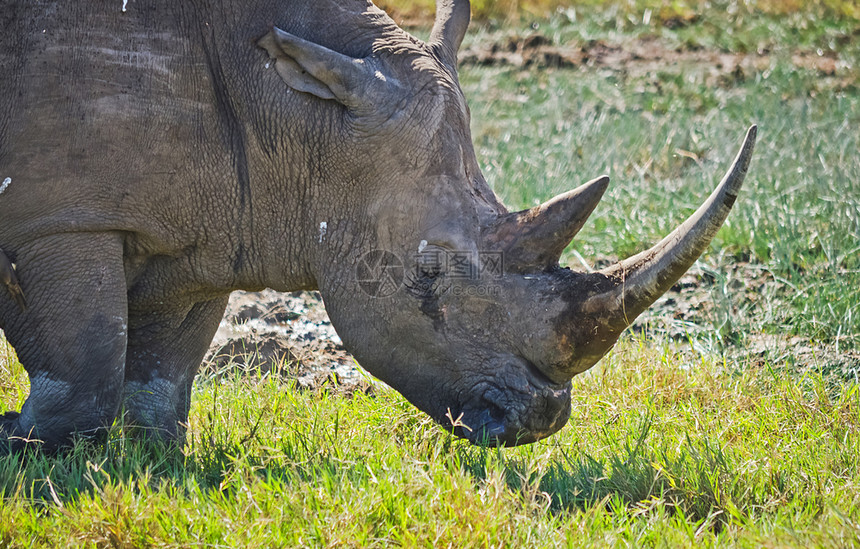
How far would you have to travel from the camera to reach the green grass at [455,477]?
143 inches

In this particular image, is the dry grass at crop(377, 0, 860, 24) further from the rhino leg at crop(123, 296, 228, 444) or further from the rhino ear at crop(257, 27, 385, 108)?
the rhino ear at crop(257, 27, 385, 108)

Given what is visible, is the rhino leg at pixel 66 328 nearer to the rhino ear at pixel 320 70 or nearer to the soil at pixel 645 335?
the rhino ear at pixel 320 70

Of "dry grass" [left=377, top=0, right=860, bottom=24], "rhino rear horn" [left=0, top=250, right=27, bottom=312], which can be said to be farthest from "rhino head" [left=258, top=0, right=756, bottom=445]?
"dry grass" [left=377, top=0, right=860, bottom=24]

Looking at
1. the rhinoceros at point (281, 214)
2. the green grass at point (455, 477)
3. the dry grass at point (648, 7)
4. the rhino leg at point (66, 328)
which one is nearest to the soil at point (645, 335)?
the green grass at point (455, 477)

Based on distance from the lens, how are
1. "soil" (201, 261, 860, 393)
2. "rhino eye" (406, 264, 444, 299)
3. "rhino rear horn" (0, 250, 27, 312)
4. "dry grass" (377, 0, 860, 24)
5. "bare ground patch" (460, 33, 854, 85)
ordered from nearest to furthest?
1. "rhino rear horn" (0, 250, 27, 312)
2. "rhino eye" (406, 264, 444, 299)
3. "soil" (201, 261, 860, 393)
4. "bare ground patch" (460, 33, 854, 85)
5. "dry grass" (377, 0, 860, 24)

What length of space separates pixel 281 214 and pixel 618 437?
1.87 metres

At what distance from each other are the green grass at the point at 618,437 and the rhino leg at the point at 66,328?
6.6 inches

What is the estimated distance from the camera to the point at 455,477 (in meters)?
3.96

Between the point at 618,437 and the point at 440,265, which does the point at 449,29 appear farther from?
the point at 618,437

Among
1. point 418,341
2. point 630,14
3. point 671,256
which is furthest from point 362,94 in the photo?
point 630,14

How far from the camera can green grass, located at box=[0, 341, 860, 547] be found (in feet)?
12.0

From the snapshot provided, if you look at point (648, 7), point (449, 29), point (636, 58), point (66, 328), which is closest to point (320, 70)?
point (449, 29)

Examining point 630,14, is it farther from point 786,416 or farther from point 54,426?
point 54,426

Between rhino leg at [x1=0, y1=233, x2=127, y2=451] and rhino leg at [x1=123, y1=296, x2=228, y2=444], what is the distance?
55cm
